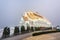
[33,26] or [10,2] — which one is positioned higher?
[10,2]

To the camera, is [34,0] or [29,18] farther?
[34,0]

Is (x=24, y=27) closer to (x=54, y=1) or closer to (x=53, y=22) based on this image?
(x=53, y=22)

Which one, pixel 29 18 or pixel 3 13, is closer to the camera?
pixel 3 13

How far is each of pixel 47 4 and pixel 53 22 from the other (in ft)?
1.19

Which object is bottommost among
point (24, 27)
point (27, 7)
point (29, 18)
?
point (24, 27)

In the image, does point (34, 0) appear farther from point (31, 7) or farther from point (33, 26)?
point (33, 26)

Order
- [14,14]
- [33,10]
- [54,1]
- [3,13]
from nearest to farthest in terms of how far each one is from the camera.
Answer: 1. [3,13]
2. [14,14]
3. [33,10]
4. [54,1]

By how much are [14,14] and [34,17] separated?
1.16 ft

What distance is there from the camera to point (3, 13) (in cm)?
229

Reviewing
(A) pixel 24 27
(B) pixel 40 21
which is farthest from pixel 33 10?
(A) pixel 24 27

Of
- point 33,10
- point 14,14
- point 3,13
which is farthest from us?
point 33,10

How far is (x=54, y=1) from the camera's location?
2.79 m

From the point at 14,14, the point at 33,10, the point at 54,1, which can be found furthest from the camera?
the point at 54,1

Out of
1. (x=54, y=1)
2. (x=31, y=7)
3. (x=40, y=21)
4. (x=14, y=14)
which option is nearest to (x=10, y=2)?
(x=14, y=14)
